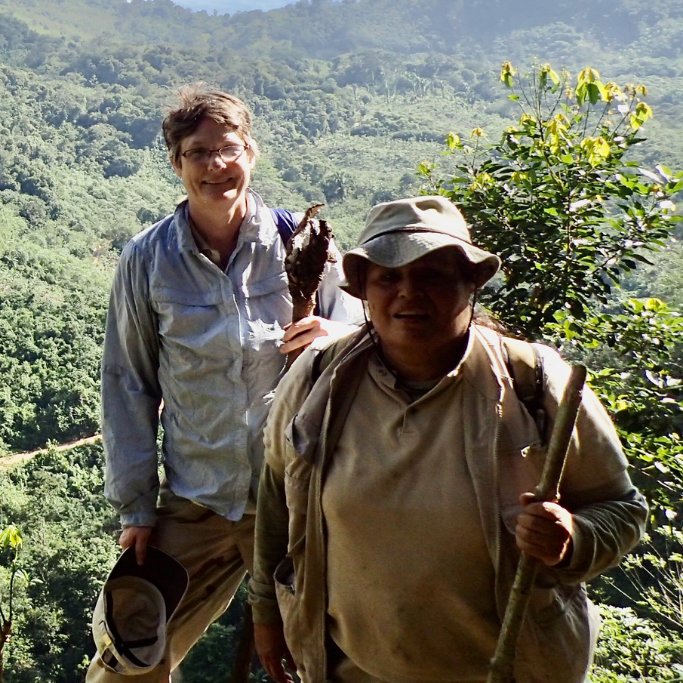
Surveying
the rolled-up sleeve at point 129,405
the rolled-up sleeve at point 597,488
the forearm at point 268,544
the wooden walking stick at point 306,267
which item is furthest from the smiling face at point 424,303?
the rolled-up sleeve at point 129,405

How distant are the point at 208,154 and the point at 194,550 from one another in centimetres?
83

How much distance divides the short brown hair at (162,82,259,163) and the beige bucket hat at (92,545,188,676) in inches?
33.3

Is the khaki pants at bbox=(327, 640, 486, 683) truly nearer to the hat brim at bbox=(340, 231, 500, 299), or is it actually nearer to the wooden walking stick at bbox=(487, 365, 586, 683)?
the wooden walking stick at bbox=(487, 365, 586, 683)

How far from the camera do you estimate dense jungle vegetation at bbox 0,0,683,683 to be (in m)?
2.97

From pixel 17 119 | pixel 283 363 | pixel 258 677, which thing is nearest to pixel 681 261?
pixel 258 677

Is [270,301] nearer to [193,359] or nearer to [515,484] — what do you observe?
[193,359]

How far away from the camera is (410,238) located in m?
1.12

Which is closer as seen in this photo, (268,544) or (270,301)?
(268,544)

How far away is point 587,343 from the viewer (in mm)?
2402

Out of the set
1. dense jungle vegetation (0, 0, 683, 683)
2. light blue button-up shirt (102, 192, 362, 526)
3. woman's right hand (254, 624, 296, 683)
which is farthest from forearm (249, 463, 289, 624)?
dense jungle vegetation (0, 0, 683, 683)

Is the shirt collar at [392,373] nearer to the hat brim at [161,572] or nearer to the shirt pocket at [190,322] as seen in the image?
the shirt pocket at [190,322]

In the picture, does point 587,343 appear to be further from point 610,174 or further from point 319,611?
point 319,611

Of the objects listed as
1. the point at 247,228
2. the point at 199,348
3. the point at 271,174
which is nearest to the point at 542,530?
the point at 199,348

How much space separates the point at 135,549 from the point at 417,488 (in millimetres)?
826
